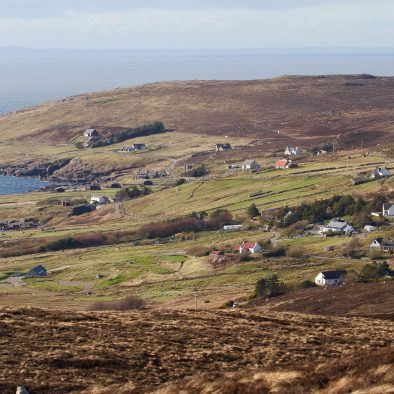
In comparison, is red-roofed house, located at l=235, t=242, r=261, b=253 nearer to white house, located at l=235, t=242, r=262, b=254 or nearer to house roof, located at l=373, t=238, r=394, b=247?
white house, located at l=235, t=242, r=262, b=254

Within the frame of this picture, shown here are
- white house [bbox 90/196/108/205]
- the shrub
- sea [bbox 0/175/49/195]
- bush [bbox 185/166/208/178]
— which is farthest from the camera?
sea [bbox 0/175/49/195]

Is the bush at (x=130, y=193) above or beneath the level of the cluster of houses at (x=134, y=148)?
beneath

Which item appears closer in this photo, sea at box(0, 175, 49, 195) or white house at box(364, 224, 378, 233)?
white house at box(364, 224, 378, 233)

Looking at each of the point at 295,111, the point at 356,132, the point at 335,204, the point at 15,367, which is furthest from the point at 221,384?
the point at 295,111

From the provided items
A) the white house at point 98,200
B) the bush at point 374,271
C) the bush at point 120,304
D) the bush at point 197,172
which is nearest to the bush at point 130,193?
the white house at point 98,200

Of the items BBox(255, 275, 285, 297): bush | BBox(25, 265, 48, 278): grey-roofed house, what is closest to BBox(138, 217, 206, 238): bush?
BBox(25, 265, 48, 278): grey-roofed house

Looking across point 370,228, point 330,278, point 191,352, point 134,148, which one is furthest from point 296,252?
point 134,148

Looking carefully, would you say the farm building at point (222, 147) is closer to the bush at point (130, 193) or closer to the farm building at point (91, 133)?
the bush at point (130, 193)
